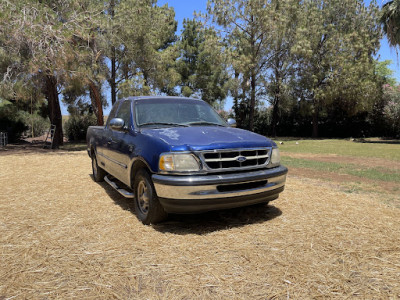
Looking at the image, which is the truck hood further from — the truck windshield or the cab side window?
the cab side window

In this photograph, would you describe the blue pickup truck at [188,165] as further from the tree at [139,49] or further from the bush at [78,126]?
the bush at [78,126]

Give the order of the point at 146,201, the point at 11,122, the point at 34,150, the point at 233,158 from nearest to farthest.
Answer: the point at 233,158
the point at 146,201
the point at 34,150
the point at 11,122

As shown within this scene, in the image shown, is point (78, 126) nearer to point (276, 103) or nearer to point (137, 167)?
point (276, 103)

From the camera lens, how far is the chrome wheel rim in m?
4.00

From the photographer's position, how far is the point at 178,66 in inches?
1209

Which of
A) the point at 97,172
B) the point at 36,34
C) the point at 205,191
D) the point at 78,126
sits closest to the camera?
the point at 205,191

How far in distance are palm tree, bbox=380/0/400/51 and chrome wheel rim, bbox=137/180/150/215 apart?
23940 millimetres

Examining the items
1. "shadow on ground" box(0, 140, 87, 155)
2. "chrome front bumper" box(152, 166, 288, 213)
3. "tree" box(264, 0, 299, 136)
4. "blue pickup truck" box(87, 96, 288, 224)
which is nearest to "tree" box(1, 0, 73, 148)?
"shadow on ground" box(0, 140, 87, 155)

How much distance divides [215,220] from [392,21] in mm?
23773

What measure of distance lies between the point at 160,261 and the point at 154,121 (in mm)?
2244

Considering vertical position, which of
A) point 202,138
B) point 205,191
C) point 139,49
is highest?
point 139,49

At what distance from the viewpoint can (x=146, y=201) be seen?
405cm

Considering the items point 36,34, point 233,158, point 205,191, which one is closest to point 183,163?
point 205,191

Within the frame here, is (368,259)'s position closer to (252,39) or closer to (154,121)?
(154,121)
